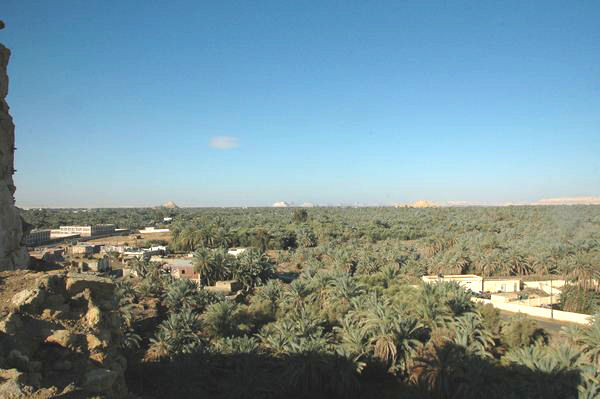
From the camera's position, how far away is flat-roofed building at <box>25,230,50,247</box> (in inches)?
2260

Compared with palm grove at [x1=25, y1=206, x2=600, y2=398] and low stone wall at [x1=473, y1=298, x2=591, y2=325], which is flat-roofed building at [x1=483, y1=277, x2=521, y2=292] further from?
low stone wall at [x1=473, y1=298, x2=591, y2=325]

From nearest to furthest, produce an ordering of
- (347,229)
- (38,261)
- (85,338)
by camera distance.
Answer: (85,338) → (38,261) → (347,229)

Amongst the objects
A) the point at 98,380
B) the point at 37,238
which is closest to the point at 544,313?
the point at 98,380

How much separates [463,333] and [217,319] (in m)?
11.4

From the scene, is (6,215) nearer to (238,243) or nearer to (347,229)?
(238,243)

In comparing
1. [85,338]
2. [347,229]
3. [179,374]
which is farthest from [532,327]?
[347,229]

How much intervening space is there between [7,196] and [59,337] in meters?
7.13

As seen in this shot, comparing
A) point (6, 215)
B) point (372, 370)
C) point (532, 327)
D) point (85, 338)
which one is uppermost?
point (6, 215)

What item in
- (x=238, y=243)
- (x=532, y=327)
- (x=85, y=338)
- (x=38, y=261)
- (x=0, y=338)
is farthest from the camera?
(x=238, y=243)

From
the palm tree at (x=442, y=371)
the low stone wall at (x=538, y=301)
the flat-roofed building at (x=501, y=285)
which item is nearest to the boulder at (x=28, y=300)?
the palm tree at (x=442, y=371)

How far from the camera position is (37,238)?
198ft

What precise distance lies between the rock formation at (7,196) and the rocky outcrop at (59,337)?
423 cm

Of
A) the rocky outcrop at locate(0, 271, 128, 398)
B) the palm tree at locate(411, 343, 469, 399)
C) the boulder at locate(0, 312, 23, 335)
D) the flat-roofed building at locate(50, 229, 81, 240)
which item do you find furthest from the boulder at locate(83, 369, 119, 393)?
the flat-roofed building at locate(50, 229, 81, 240)

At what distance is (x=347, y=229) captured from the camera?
65.9 metres
